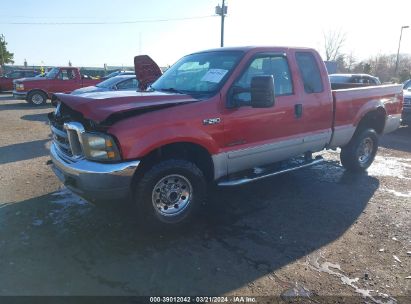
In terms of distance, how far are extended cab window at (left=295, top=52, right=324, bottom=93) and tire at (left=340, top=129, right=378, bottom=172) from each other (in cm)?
154

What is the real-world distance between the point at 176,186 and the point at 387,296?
2.35m

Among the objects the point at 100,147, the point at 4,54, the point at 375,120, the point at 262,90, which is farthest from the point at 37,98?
the point at 4,54

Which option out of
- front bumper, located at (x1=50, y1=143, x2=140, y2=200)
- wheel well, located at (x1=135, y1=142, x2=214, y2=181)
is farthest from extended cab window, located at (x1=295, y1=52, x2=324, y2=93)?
front bumper, located at (x1=50, y1=143, x2=140, y2=200)

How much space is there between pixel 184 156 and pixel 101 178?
3.52 ft

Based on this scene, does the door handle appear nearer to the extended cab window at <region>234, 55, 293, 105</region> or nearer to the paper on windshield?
the extended cab window at <region>234, 55, 293, 105</region>

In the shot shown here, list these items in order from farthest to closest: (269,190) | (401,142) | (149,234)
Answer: (401,142) → (269,190) → (149,234)

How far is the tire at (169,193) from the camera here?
156 inches

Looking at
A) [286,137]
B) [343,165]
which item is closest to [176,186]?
[286,137]

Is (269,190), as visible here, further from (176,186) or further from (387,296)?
(387,296)

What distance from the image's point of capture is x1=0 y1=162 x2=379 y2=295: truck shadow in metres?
3.28

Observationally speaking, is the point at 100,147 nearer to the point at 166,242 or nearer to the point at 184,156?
the point at 184,156

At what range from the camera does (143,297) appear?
3078mm

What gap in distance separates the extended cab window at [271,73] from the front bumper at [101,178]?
169 centimetres

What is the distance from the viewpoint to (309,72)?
17.9 feet
